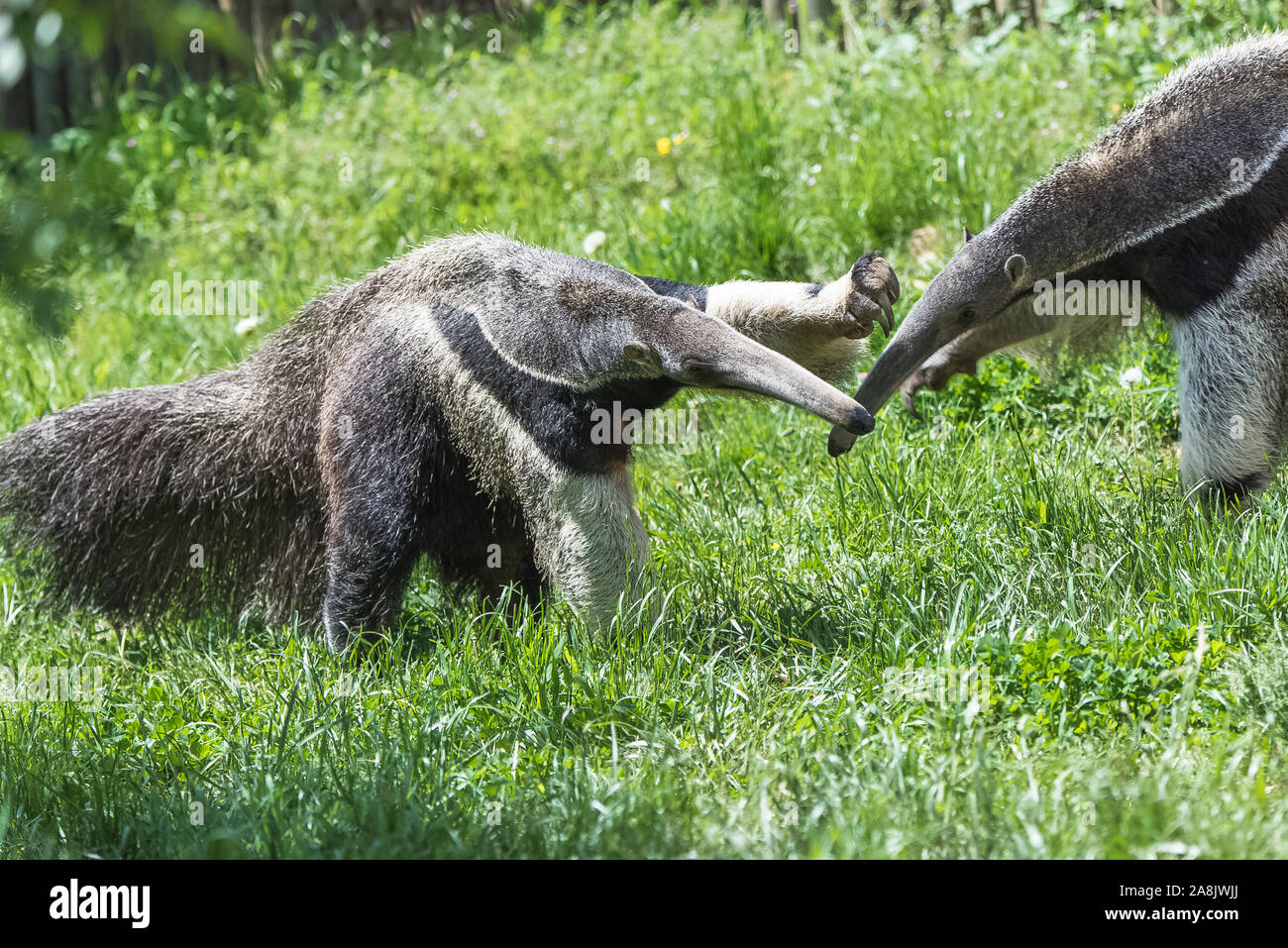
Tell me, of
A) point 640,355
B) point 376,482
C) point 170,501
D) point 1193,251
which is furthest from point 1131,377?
point 170,501

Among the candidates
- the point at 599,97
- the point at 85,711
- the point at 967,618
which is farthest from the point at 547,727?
the point at 599,97

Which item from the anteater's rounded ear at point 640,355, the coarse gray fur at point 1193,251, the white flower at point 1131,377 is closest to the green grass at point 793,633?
the white flower at point 1131,377

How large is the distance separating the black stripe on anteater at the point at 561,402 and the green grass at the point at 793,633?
0.53 m

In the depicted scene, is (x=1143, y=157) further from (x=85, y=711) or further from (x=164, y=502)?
(x=85, y=711)

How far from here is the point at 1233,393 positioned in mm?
4484

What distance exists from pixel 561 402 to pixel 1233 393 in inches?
90.6

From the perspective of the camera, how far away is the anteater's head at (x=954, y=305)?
4660mm

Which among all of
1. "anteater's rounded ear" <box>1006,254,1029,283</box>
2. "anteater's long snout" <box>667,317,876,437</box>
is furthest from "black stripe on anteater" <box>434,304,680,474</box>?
"anteater's rounded ear" <box>1006,254,1029,283</box>

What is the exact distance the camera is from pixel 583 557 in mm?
4180

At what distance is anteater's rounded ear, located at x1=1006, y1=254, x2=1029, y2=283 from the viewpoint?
4688mm

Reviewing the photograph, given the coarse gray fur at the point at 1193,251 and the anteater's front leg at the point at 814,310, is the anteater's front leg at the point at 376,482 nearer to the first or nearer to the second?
the anteater's front leg at the point at 814,310

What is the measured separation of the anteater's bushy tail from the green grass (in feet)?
0.86

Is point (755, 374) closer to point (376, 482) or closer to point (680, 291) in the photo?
point (680, 291)

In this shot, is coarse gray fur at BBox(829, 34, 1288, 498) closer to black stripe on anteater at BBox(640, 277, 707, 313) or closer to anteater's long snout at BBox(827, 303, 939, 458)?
anteater's long snout at BBox(827, 303, 939, 458)
